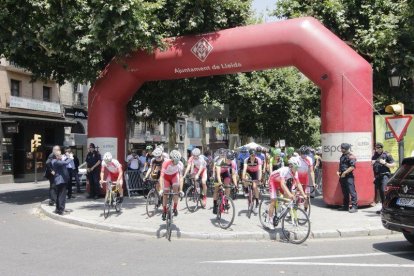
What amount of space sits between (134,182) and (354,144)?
324 inches

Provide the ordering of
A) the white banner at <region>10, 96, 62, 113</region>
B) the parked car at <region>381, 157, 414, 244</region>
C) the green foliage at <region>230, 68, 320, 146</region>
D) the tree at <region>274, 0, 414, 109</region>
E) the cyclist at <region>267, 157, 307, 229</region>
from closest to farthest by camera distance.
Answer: the parked car at <region>381, 157, 414, 244</region> → the cyclist at <region>267, 157, 307, 229</region> → the tree at <region>274, 0, 414, 109</region> → the green foliage at <region>230, 68, 320, 146</region> → the white banner at <region>10, 96, 62, 113</region>

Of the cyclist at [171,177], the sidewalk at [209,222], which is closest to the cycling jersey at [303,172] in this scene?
the sidewalk at [209,222]

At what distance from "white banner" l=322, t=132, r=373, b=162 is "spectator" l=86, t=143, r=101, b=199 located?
7675 millimetres

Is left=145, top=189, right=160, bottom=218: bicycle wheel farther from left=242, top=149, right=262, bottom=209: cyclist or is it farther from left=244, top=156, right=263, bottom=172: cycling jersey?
left=244, top=156, right=263, bottom=172: cycling jersey

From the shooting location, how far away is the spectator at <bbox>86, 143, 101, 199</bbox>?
16188 mm

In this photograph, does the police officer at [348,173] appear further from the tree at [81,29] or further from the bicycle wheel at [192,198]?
the tree at [81,29]

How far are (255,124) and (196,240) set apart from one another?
26531 millimetres

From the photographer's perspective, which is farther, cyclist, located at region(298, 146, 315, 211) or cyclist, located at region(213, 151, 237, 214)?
cyclist, located at region(298, 146, 315, 211)

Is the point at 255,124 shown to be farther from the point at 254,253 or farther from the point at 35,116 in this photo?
the point at 254,253

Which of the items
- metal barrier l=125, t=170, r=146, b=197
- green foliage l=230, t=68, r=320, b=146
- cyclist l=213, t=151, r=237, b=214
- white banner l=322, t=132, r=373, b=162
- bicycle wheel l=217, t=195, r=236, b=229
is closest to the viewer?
bicycle wheel l=217, t=195, r=236, b=229

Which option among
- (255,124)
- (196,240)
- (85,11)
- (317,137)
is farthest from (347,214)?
(317,137)

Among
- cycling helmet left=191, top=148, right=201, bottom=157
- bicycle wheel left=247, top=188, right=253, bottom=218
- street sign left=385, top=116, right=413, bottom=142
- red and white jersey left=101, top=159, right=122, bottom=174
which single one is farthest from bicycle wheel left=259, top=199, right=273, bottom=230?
red and white jersey left=101, top=159, right=122, bottom=174

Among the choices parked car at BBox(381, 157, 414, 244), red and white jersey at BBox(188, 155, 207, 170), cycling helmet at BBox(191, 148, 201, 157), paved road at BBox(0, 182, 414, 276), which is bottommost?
paved road at BBox(0, 182, 414, 276)

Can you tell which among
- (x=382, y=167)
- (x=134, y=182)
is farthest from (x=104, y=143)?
(x=382, y=167)
